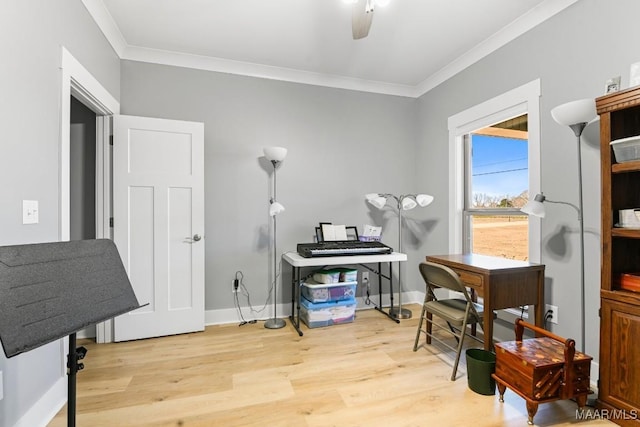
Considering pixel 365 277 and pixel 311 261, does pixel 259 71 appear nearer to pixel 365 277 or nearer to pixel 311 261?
pixel 311 261

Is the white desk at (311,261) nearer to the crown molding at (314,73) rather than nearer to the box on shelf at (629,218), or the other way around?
the box on shelf at (629,218)

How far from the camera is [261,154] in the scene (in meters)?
3.44

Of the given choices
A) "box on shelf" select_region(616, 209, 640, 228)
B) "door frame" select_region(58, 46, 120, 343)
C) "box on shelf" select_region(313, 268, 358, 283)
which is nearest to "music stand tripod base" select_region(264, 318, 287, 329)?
"box on shelf" select_region(313, 268, 358, 283)

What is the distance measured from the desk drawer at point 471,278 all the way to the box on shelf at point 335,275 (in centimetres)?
117

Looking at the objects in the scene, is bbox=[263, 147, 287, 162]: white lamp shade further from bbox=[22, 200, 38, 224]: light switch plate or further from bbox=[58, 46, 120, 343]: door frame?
bbox=[22, 200, 38, 224]: light switch plate

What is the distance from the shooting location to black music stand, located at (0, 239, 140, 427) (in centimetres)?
97

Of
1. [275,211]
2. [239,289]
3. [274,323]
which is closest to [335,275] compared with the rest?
[274,323]

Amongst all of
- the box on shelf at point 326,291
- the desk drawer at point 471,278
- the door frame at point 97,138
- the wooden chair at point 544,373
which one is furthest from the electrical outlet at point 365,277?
the door frame at point 97,138

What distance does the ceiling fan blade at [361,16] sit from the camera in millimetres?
1692

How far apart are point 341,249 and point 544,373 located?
1845 mm

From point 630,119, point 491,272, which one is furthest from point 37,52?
point 630,119

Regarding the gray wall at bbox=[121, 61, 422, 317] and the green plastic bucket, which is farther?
the gray wall at bbox=[121, 61, 422, 317]

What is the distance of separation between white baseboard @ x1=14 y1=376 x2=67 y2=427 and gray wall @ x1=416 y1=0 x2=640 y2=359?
3344 millimetres

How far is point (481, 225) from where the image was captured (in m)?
3.25
